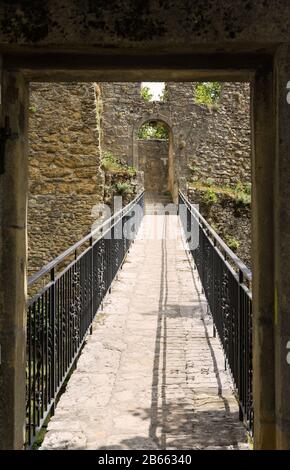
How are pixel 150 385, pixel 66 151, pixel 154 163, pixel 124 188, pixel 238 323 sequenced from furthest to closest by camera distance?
1. pixel 154 163
2. pixel 124 188
3. pixel 66 151
4. pixel 150 385
5. pixel 238 323

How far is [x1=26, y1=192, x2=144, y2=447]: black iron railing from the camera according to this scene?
387 cm

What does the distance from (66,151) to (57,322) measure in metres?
8.68

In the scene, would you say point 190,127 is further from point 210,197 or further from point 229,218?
point 229,218

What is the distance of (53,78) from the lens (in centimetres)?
317

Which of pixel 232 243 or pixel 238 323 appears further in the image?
pixel 232 243

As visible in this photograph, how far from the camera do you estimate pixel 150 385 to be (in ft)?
16.2

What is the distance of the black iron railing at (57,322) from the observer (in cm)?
387

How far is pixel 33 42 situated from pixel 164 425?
268 cm

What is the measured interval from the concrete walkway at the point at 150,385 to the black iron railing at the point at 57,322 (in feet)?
0.52

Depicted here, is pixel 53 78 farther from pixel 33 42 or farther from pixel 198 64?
pixel 198 64

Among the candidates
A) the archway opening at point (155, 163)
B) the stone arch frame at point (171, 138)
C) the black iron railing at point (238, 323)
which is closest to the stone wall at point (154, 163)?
the archway opening at point (155, 163)

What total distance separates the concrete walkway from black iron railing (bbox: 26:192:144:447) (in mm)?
159

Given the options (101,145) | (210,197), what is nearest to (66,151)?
(101,145)
